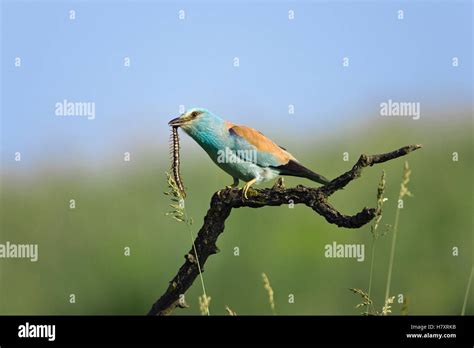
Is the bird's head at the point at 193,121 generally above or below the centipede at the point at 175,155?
above

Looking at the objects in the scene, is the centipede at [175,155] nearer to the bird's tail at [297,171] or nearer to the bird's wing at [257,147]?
the bird's wing at [257,147]

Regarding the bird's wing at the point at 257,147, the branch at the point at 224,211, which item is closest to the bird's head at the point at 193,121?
the bird's wing at the point at 257,147

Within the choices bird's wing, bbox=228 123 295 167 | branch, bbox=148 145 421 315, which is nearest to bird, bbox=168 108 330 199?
bird's wing, bbox=228 123 295 167

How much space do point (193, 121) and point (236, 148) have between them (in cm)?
42

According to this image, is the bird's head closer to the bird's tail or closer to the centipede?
the centipede

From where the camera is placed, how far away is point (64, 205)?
10.7 m

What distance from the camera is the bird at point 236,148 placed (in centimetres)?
650

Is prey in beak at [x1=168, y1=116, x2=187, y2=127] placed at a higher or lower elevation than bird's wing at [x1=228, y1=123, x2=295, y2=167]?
higher

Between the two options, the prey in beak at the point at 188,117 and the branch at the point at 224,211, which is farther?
the prey in beak at the point at 188,117

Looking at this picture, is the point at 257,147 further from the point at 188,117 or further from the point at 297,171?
the point at 188,117

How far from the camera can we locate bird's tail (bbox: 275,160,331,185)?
627 centimetres

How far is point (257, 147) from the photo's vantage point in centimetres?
658
